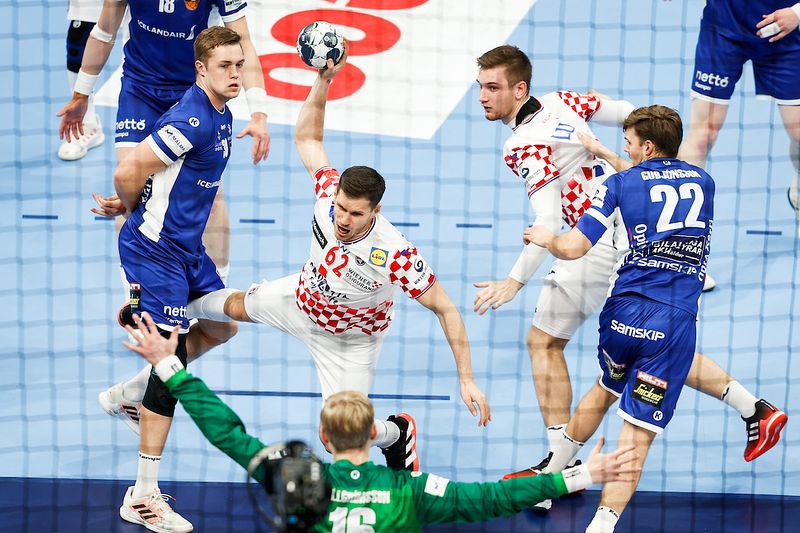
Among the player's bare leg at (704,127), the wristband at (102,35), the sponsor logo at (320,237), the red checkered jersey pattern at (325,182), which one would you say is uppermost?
the wristband at (102,35)

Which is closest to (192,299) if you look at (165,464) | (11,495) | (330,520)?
(165,464)

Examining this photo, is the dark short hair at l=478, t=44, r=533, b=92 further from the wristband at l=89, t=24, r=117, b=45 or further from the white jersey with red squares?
the wristband at l=89, t=24, r=117, b=45

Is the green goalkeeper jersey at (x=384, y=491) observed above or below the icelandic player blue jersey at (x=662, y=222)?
below

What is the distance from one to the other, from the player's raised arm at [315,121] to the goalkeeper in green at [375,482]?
2271 mm

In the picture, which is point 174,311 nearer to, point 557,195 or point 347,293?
point 347,293

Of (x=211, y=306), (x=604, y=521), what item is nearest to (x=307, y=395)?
(x=211, y=306)

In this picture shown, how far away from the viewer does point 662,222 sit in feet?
19.0

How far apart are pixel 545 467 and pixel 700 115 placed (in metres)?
3.15

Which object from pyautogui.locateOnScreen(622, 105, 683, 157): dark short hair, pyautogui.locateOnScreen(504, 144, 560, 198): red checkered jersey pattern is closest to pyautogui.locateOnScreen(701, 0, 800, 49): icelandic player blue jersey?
pyautogui.locateOnScreen(504, 144, 560, 198): red checkered jersey pattern

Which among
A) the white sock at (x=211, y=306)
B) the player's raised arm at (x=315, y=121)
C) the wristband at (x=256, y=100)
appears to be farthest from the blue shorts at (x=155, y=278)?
the wristband at (x=256, y=100)

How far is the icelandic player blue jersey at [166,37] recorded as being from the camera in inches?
294

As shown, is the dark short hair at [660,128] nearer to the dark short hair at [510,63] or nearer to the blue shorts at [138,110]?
the dark short hair at [510,63]

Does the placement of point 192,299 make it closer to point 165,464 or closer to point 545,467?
point 165,464

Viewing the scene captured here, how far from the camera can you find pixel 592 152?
21.3ft
